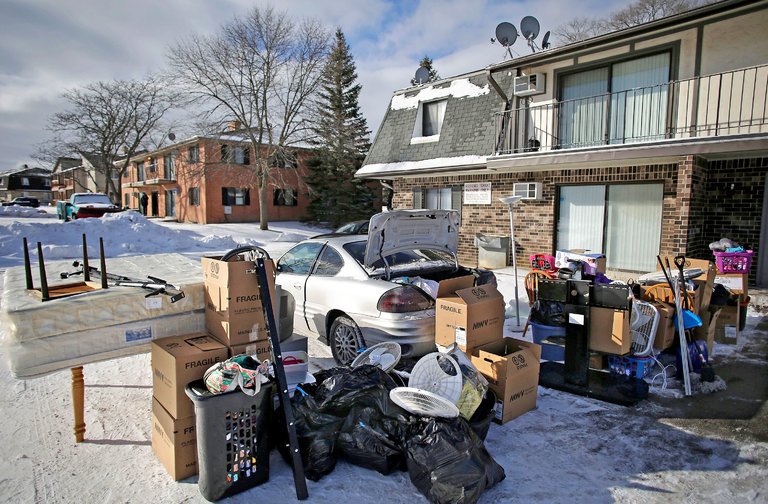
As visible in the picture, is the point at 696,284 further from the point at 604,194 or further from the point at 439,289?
→ the point at 604,194

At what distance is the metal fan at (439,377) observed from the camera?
3096 mm

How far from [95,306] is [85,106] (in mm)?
35324

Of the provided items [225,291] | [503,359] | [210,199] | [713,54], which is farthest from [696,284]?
[210,199]

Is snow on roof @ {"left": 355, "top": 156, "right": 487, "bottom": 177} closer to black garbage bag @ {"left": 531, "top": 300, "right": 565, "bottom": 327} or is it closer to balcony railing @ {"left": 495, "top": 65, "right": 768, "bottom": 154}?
balcony railing @ {"left": 495, "top": 65, "right": 768, "bottom": 154}

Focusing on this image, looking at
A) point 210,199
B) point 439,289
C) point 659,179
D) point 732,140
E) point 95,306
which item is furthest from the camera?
point 210,199

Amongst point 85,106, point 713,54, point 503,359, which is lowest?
point 503,359

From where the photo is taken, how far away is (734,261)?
20.7ft

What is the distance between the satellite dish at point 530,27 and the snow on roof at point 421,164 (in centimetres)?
358

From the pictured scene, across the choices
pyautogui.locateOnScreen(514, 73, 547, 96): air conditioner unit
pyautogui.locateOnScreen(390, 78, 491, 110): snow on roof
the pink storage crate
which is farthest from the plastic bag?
pyautogui.locateOnScreen(390, 78, 491, 110): snow on roof

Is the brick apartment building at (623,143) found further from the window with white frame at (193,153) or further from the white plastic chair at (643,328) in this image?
the window with white frame at (193,153)

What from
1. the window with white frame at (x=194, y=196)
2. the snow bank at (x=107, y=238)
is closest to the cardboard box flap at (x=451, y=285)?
the snow bank at (x=107, y=238)

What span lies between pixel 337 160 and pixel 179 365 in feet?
80.2

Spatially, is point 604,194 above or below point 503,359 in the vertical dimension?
above

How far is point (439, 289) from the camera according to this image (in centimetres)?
443
